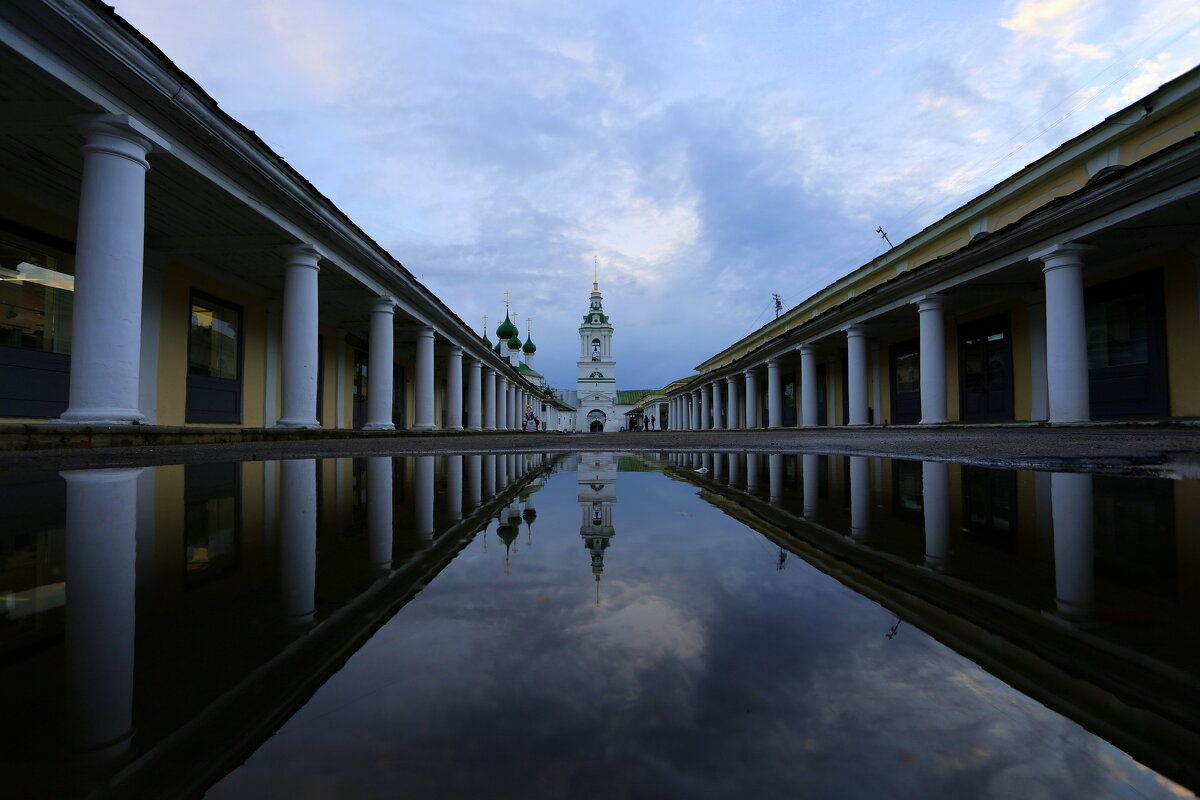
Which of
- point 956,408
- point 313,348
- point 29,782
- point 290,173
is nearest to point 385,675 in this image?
point 29,782

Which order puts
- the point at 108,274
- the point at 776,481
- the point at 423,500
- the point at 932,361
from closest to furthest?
the point at 423,500, the point at 776,481, the point at 108,274, the point at 932,361

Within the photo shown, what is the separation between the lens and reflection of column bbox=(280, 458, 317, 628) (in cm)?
95

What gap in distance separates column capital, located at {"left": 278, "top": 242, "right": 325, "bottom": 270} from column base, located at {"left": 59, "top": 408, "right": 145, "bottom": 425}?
525 cm

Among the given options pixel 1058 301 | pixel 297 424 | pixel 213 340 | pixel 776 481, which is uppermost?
pixel 1058 301

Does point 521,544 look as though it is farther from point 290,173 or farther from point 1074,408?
point 1074,408

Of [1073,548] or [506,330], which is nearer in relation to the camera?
[1073,548]

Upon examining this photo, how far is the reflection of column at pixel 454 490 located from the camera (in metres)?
2.15

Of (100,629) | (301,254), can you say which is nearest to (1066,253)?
(100,629)

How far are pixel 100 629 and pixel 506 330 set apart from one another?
62.9 metres

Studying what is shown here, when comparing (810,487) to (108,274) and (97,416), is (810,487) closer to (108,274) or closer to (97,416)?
(97,416)

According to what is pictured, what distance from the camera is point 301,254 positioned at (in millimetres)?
10359

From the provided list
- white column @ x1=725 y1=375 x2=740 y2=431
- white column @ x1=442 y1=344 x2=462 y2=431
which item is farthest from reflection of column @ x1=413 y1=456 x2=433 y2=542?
white column @ x1=725 y1=375 x2=740 y2=431

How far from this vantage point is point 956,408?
1680cm

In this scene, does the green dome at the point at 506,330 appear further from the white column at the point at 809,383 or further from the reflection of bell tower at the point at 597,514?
the reflection of bell tower at the point at 597,514
